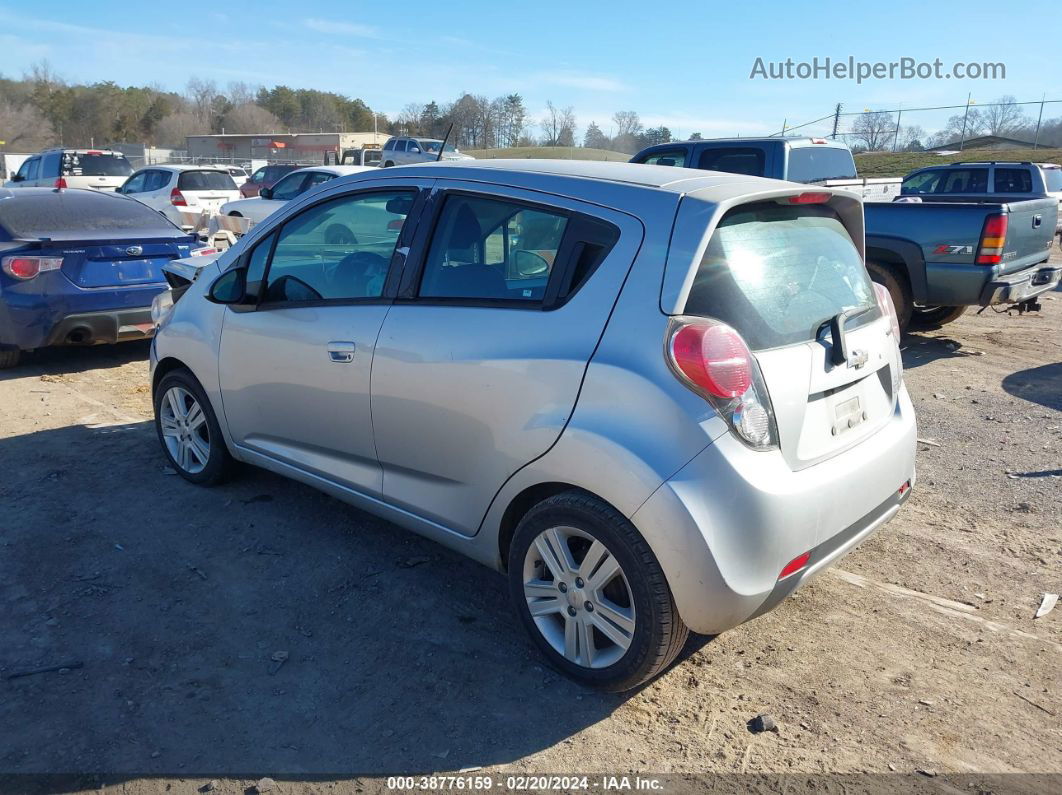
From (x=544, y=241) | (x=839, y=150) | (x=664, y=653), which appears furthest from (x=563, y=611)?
(x=839, y=150)

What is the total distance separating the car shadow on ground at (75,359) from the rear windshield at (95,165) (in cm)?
1395

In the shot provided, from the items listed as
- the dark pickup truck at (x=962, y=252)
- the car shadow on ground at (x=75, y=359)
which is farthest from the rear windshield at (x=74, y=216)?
the dark pickup truck at (x=962, y=252)

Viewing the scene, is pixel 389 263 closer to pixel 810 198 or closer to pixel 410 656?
pixel 410 656

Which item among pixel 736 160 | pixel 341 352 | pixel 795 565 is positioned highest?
pixel 736 160

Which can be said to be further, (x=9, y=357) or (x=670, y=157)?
(x=670, y=157)

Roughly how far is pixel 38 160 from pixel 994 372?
2106 centimetres

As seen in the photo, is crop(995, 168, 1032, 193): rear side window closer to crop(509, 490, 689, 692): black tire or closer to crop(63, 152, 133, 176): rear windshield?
crop(509, 490, 689, 692): black tire

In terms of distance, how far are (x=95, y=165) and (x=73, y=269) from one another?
630 inches

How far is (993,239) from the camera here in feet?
25.1

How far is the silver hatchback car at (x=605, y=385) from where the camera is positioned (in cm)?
272

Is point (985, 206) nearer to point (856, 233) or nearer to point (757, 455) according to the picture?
point (856, 233)

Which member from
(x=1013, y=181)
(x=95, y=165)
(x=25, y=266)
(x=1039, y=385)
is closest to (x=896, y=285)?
(x=1039, y=385)

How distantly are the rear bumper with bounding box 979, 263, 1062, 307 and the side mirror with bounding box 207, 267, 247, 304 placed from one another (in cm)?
663

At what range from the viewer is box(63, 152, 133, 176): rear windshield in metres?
20.0
